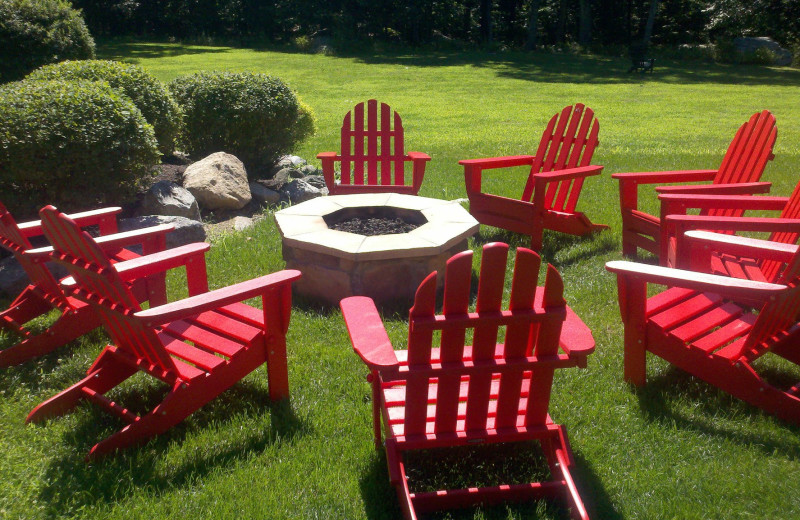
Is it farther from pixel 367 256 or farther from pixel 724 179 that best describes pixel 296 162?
pixel 724 179

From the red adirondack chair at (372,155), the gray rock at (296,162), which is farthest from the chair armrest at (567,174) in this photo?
the gray rock at (296,162)

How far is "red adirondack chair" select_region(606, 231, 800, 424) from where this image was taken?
2.69 m

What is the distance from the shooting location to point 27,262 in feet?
10.7

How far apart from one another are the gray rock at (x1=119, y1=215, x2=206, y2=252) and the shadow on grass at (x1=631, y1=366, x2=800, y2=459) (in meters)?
3.51

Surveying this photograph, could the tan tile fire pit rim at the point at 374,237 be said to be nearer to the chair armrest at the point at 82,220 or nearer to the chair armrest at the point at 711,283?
the chair armrest at the point at 82,220

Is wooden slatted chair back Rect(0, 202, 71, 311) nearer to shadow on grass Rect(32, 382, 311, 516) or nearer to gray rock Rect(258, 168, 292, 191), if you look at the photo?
shadow on grass Rect(32, 382, 311, 516)

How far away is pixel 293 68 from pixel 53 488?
20381mm

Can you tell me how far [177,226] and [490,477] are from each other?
345cm

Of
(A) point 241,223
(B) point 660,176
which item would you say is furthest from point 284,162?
(B) point 660,176

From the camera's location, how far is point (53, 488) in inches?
98.1

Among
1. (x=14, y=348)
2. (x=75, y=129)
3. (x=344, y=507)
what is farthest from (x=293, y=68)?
(x=344, y=507)

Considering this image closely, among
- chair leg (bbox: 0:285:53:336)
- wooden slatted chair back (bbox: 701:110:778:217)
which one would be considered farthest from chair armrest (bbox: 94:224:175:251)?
wooden slatted chair back (bbox: 701:110:778:217)

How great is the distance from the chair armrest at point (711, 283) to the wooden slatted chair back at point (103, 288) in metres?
1.99

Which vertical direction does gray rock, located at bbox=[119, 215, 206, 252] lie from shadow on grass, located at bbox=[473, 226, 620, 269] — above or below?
above
